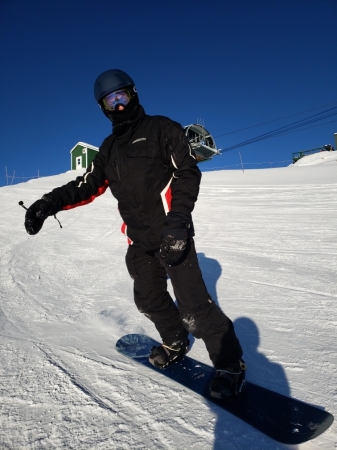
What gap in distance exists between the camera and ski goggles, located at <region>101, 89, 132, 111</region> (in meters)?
1.87

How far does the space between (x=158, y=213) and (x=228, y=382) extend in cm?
109

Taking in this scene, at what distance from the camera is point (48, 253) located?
514 centimetres

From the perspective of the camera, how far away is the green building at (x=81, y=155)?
2847cm

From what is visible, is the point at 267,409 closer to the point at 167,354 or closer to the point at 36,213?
the point at 167,354

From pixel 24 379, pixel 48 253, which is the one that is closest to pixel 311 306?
pixel 24 379

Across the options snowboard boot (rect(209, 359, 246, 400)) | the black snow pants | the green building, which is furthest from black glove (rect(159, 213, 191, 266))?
the green building

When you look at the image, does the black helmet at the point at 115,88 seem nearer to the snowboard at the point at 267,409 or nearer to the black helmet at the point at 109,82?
the black helmet at the point at 109,82

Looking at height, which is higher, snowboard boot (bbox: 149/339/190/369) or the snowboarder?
the snowboarder

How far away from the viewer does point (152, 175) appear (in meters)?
1.82

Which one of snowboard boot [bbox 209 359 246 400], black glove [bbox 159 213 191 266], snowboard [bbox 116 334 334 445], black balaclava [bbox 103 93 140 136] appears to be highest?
black balaclava [bbox 103 93 140 136]

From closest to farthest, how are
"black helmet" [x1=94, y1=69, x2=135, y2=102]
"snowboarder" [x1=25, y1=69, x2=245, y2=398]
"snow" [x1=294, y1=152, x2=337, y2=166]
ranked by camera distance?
"snowboarder" [x1=25, y1=69, x2=245, y2=398] → "black helmet" [x1=94, y1=69, x2=135, y2=102] → "snow" [x1=294, y1=152, x2=337, y2=166]

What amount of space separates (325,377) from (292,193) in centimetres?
800

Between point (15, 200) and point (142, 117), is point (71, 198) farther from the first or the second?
point (15, 200)

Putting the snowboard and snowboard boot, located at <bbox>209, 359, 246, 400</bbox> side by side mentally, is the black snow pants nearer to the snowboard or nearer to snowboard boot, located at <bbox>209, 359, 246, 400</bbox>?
snowboard boot, located at <bbox>209, 359, 246, 400</bbox>
